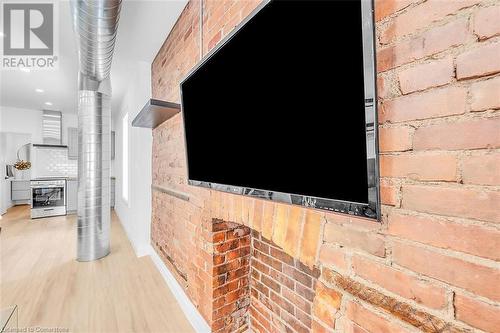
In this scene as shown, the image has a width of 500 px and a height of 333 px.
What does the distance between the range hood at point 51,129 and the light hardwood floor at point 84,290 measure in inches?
146

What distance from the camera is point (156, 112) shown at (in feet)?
7.52

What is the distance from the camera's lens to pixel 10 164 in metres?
6.35

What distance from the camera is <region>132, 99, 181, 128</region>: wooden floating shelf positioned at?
2033 millimetres

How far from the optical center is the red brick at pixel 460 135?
50 centimetres

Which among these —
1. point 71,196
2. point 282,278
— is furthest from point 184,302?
point 71,196

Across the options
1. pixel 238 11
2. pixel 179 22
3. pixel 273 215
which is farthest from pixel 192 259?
pixel 179 22

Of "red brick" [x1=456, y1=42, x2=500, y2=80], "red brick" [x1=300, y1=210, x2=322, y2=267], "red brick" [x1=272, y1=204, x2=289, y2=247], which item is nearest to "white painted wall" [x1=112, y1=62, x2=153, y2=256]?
"red brick" [x1=272, y1=204, x2=289, y2=247]

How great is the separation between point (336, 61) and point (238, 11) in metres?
1.06

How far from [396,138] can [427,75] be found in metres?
0.18

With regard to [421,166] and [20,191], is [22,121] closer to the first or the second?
[20,191]

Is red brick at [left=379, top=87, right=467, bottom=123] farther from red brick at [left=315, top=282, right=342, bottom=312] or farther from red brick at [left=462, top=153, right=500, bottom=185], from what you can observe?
red brick at [left=315, top=282, right=342, bottom=312]

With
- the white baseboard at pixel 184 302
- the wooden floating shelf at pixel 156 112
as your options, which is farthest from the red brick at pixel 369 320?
the wooden floating shelf at pixel 156 112

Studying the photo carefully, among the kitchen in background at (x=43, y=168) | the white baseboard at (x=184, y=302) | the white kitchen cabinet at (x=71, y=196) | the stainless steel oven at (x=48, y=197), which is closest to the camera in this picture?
the white baseboard at (x=184, y=302)

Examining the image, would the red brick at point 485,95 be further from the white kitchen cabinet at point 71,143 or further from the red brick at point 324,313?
the white kitchen cabinet at point 71,143
